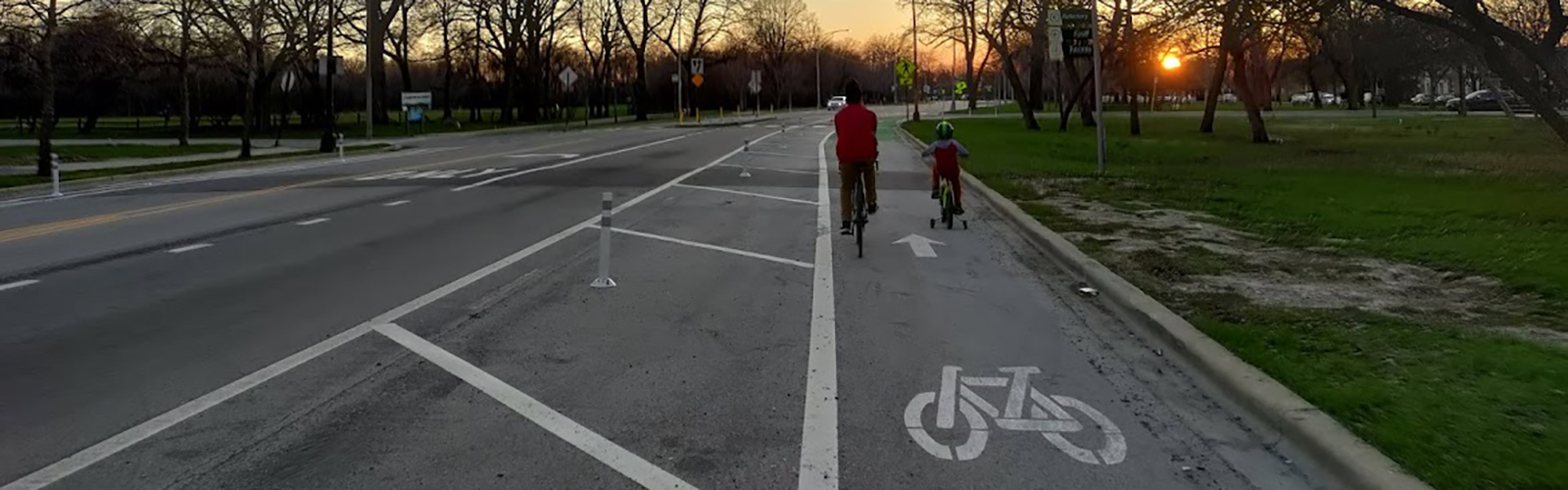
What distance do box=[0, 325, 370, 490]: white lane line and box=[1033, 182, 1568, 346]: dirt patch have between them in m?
6.36

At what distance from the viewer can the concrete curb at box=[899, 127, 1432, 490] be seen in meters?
4.78

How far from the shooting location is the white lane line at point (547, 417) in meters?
4.94


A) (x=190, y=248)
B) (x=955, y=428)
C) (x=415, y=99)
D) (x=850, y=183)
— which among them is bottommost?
(x=955, y=428)

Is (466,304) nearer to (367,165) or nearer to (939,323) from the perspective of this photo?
(939,323)

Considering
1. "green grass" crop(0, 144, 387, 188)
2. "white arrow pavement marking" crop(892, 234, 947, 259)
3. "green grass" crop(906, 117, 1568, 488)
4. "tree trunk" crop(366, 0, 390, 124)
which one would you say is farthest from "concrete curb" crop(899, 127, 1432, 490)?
"tree trunk" crop(366, 0, 390, 124)

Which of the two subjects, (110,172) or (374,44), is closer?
(110,172)

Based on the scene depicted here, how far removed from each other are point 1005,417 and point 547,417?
2276 millimetres

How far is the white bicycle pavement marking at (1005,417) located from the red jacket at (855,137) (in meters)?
5.64

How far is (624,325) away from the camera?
817 centimetres

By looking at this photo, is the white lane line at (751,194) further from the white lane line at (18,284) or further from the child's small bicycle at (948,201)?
the white lane line at (18,284)

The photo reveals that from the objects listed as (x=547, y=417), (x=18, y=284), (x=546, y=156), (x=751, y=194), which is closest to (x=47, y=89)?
(x=546, y=156)

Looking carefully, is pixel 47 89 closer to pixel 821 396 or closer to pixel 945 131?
pixel 945 131

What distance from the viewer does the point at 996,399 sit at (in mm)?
6254

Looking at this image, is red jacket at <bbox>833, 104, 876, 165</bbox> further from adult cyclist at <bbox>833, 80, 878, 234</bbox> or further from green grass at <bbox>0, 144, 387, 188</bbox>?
green grass at <bbox>0, 144, 387, 188</bbox>
